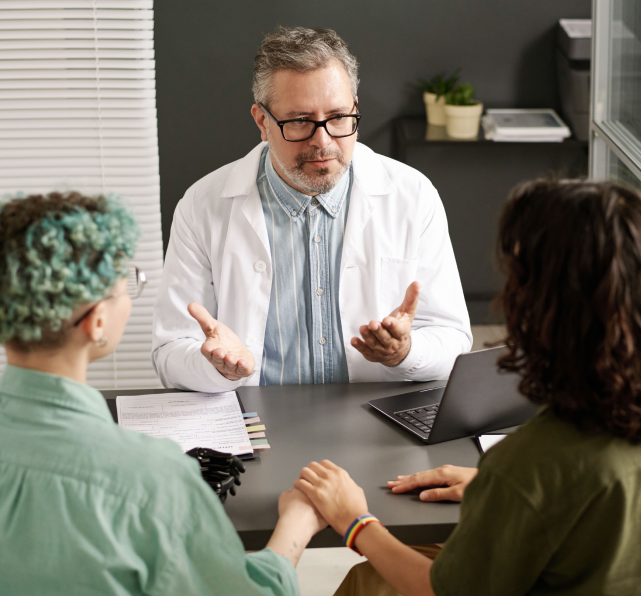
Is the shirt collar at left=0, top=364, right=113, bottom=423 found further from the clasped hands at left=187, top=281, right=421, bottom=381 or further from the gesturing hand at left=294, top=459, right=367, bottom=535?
the clasped hands at left=187, top=281, right=421, bottom=381

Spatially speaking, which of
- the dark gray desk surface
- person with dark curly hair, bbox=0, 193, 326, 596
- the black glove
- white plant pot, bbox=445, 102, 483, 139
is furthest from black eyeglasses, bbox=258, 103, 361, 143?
white plant pot, bbox=445, 102, 483, 139

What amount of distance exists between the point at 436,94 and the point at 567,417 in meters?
2.95

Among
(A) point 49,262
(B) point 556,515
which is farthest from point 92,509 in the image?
(B) point 556,515

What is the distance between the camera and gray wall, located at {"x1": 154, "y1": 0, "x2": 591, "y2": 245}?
3.54 metres

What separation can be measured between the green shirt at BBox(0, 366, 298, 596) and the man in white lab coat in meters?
0.97

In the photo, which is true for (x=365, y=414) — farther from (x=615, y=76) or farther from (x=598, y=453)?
(x=615, y=76)

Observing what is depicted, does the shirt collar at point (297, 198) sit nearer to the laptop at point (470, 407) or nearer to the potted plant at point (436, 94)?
the laptop at point (470, 407)

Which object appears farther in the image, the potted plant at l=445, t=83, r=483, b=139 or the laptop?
the potted plant at l=445, t=83, r=483, b=139

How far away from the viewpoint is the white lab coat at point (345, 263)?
1.97 meters

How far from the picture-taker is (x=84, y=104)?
2.73 metres

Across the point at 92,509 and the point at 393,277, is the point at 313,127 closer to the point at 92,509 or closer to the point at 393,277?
the point at 393,277

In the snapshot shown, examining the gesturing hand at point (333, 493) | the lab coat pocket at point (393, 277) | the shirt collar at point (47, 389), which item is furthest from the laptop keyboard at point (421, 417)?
the shirt collar at point (47, 389)

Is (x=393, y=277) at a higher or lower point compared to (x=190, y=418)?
higher

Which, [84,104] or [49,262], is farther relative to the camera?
[84,104]
